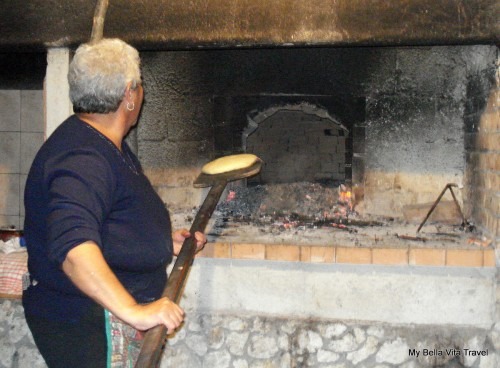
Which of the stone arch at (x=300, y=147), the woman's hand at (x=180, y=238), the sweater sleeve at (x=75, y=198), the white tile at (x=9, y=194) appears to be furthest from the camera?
the stone arch at (x=300, y=147)

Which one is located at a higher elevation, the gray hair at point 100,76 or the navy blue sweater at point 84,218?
the gray hair at point 100,76

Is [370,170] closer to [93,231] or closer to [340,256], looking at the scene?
[340,256]

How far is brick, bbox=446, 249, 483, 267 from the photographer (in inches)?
92.6

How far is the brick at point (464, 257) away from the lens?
92.6 inches

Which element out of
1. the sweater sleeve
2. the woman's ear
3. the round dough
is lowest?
the sweater sleeve

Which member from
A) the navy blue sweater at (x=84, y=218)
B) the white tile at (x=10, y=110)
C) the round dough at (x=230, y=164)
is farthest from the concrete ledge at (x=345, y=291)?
the white tile at (x=10, y=110)

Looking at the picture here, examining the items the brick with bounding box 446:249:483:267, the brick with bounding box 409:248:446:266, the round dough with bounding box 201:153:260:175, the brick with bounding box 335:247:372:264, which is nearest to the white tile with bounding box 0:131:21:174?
the round dough with bounding box 201:153:260:175

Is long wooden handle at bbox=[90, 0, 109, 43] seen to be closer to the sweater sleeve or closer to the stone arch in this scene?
the sweater sleeve

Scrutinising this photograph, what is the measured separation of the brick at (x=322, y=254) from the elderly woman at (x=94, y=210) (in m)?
0.94

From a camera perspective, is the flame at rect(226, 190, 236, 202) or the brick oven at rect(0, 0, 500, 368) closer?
the brick oven at rect(0, 0, 500, 368)

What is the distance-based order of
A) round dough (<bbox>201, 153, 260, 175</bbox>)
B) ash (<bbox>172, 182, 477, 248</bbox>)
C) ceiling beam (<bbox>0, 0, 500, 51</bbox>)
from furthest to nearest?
ash (<bbox>172, 182, 477, 248</bbox>)
round dough (<bbox>201, 153, 260, 175</bbox>)
ceiling beam (<bbox>0, 0, 500, 51</bbox>)

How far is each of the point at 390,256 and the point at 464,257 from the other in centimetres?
29

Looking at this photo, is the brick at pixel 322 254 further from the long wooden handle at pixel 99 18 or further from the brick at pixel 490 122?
the long wooden handle at pixel 99 18

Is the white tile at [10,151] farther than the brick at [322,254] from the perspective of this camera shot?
Yes
